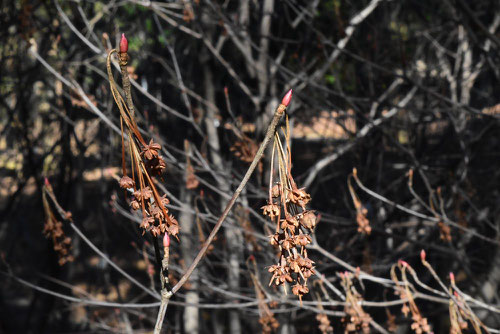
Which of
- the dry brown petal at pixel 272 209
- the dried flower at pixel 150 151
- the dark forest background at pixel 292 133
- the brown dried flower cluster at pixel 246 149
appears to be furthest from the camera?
the dark forest background at pixel 292 133

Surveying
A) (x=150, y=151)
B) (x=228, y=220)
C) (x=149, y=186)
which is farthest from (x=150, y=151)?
(x=228, y=220)

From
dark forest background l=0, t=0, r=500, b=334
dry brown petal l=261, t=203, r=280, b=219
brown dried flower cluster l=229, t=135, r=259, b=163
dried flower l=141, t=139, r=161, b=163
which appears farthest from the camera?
dark forest background l=0, t=0, r=500, b=334

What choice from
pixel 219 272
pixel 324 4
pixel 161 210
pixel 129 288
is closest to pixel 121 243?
pixel 129 288

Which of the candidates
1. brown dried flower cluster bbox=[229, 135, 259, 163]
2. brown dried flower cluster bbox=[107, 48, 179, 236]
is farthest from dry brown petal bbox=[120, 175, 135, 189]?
brown dried flower cluster bbox=[229, 135, 259, 163]

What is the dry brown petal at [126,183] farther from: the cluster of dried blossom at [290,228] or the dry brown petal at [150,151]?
the cluster of dried blossom at [290,228]

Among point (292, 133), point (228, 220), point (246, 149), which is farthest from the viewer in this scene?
point (292, 133)

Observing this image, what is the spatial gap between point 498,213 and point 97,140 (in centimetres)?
443

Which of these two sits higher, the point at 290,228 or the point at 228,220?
the point at 228,220

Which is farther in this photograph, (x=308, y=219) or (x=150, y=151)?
(x=308, y=219)

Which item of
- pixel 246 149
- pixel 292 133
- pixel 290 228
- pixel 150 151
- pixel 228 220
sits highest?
pixel 292 133

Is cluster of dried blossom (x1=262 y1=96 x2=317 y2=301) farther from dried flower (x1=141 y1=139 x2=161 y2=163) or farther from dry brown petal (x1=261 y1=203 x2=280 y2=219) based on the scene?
dried flower (x1=141 y1=139 x2=161 y2=163)

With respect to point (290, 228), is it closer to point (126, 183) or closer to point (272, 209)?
point (272, 209)

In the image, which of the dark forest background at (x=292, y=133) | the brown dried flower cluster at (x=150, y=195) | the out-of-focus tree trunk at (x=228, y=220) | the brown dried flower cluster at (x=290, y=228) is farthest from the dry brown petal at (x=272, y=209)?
the out-of-focus tree trunk at (x=228, y=220)

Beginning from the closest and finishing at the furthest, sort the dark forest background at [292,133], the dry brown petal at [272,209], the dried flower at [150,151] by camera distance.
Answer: the dried flower at [150,151]
the dry brown petal at [272,209]
the dark forest background at [292,133]
